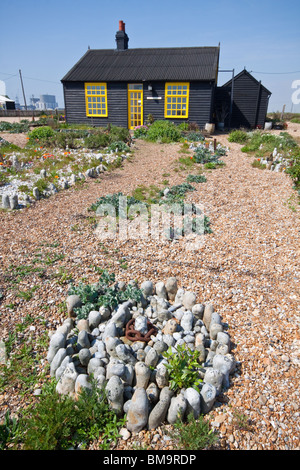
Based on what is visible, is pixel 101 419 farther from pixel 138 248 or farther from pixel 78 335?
pixel 138 248

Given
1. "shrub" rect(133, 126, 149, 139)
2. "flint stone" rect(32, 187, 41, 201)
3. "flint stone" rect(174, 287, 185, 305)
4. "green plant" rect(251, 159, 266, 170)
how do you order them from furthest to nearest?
"shrub" rect(133, 126, 149, 139) → "green plant" rect(251, 159, 266, 170) → "flint stone" rect(32, 187, 41, 201) → "flint stone" rect(174, 287, 185, 305)

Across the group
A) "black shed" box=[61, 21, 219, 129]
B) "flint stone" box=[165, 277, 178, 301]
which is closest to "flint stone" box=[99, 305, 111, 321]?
"flint stone" box=[165, 277, 178, 301]

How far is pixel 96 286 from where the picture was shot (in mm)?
4137

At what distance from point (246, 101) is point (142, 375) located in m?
23.8

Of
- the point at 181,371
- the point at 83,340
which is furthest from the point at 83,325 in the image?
the point at 181,371

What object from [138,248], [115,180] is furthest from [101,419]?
[115,180]

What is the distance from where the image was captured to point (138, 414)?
102 inches

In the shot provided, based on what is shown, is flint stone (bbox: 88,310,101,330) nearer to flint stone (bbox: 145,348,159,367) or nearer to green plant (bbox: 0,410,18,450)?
flint stone (bbox: 145,348,159,367)

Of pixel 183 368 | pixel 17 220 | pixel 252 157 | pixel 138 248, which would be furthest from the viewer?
pixel 252 157

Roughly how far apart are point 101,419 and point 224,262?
3.31 metres

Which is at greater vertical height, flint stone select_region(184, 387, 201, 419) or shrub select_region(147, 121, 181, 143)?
shrub select_region(147, 121, 181, 143)

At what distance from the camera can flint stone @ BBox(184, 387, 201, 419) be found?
2.66 meters

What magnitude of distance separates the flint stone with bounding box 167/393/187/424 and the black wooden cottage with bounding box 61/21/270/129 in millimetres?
18320

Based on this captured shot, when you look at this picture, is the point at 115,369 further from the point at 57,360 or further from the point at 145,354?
the point at 57,360
